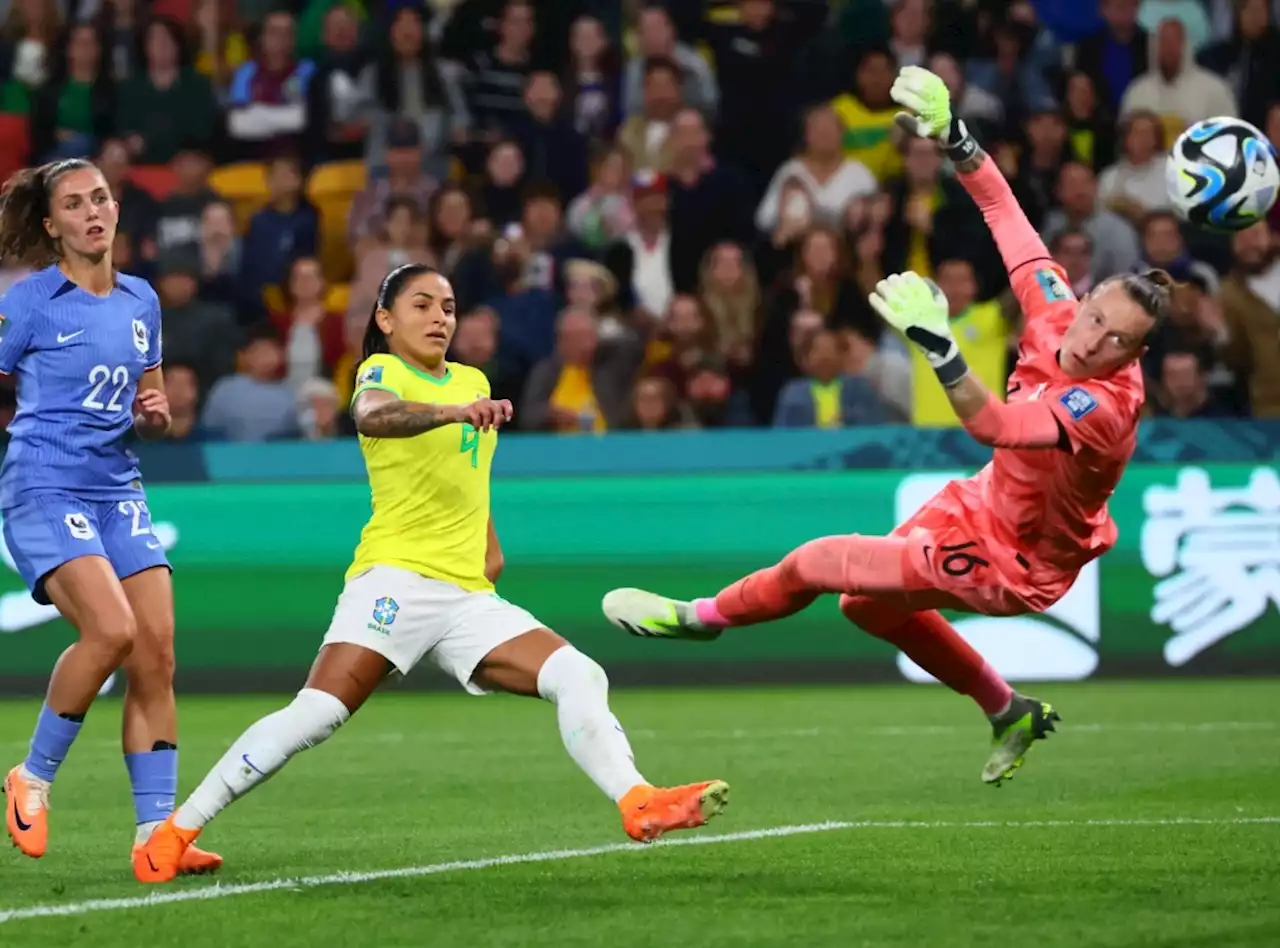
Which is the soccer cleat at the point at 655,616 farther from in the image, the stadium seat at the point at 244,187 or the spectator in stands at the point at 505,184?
the stadium seat at the point at 244,187

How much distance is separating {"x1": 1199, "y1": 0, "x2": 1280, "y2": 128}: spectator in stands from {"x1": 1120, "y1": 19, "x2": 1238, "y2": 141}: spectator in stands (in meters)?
0.16

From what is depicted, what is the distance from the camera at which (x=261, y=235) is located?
17156 mm

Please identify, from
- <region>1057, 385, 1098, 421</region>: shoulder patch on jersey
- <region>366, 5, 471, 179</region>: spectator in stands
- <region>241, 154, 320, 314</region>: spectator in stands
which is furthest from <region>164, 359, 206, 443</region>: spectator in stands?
<region>1057, 385, 1098, 421</region>: shoulder patch on jersey

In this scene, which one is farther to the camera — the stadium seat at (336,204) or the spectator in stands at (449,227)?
the stadium seat at (336,204)

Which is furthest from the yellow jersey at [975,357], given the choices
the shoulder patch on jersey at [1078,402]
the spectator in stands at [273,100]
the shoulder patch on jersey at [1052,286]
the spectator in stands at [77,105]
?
the shoulder patch on jersey at [1078,402]

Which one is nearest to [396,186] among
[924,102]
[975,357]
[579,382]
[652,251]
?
[652,251]

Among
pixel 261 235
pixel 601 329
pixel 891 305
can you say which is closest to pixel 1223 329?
pixel 601 329

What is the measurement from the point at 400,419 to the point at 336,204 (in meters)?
11.4

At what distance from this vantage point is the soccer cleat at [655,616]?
7.95m

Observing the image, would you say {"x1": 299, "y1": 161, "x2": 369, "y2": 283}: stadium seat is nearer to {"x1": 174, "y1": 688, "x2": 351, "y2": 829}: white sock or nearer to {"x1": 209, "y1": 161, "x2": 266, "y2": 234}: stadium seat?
{"x1": 209, "y1": 161, "x2": 266, "y2": 234}: stadium seat

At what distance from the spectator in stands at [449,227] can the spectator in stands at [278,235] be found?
1.05 metres

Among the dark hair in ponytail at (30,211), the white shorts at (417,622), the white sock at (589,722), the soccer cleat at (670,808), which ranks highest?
the dark hair in ponytail at (30,211)

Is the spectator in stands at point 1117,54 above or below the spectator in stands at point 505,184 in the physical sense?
above

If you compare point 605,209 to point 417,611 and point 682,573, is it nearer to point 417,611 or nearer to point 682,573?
point 682,573
